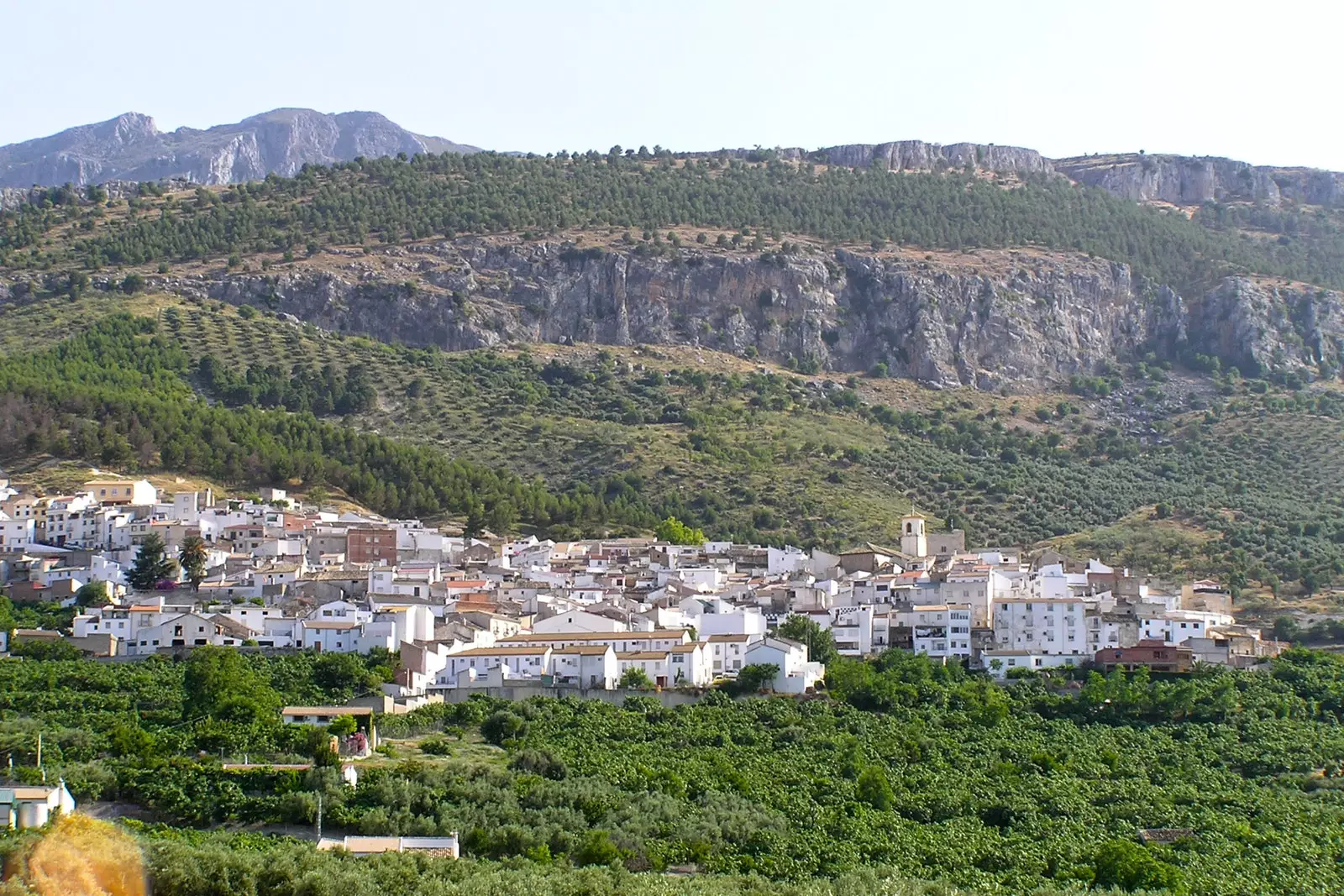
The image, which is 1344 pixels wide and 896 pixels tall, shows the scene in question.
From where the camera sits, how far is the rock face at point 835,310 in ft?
378

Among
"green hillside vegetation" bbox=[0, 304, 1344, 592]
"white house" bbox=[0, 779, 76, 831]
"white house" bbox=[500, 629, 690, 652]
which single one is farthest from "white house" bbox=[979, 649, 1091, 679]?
"white house" bbox=[0, 779, 76, 831]

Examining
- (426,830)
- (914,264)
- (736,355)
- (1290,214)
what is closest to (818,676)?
(426,830)

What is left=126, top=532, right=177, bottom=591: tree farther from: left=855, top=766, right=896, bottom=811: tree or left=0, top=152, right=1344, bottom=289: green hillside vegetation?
left=0, top=152, right=1344, bottom=289: green hillside vegetation

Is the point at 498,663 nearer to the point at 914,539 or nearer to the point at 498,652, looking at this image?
the point at 498,652

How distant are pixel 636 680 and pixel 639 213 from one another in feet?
248

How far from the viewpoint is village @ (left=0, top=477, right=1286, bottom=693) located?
54.4 m

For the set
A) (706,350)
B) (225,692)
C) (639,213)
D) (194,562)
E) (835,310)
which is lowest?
(225,692)

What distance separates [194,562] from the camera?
2451 inches

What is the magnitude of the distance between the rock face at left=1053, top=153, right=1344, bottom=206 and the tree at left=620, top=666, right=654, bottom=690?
104318 millimetres

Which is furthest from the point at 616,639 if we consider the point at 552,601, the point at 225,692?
the point at 225,692

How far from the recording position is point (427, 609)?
56.4 m

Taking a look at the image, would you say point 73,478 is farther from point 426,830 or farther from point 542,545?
point 426,830

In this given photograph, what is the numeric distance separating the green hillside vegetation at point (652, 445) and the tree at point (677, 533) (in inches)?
59.0

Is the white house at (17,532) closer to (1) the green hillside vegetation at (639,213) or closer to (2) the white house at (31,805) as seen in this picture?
(2) the white house at (31,805)
